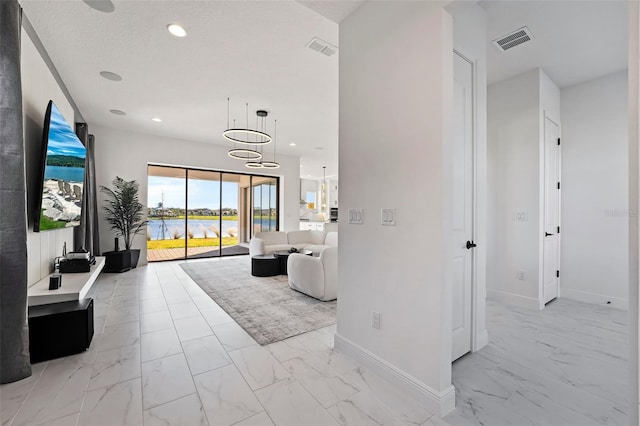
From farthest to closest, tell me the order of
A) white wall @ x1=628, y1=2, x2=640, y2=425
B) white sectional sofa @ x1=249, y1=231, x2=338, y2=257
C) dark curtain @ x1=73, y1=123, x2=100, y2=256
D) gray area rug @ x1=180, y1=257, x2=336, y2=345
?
white sectional sofa @ x1=249, y1=231, x2=338, y2=257
dark curtain @ x1=73, y1=123, x2=100, y2=256
gray area rug @ x1=180, y1=257, x2=336, y2=345
white wall @ x1=628, y1=2, x2=640, y2=425

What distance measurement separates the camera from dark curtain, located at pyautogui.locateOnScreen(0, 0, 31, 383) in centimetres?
193

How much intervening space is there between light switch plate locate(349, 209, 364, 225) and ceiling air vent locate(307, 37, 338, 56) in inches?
77.3

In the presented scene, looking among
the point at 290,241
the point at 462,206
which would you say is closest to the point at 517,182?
the point at 462,206

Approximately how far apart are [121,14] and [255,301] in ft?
11.4

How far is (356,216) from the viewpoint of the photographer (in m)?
2.36

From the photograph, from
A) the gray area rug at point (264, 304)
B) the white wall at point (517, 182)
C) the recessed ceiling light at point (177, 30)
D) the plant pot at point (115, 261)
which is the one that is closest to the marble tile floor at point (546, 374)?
the white wall at point (517, 182)

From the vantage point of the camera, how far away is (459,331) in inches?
94.0

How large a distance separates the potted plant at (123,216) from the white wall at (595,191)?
25.3 feet

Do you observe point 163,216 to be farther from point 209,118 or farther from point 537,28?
point 537,28

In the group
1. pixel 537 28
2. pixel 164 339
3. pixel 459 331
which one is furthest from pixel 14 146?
pixel 537 28

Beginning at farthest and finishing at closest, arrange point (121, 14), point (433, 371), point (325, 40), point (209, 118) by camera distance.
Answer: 1. point (209, 118)
2. point (325, 40)
3. point (121, 14)
4. point (433, 371)

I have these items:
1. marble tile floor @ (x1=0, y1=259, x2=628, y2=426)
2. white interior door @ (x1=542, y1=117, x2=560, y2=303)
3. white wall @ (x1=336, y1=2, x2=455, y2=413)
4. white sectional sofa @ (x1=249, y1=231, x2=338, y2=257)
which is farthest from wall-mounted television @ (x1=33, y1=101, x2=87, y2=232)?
white interior door @ (x1=542, y1=117, x2=560, y2=303)

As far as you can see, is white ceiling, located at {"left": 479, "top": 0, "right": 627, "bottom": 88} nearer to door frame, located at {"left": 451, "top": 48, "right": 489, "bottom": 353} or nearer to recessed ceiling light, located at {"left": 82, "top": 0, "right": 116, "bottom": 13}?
door frame, located at {"left": 451, "top": 48, "right": 489, "bottom": 353}

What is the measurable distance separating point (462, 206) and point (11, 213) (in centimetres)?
340
